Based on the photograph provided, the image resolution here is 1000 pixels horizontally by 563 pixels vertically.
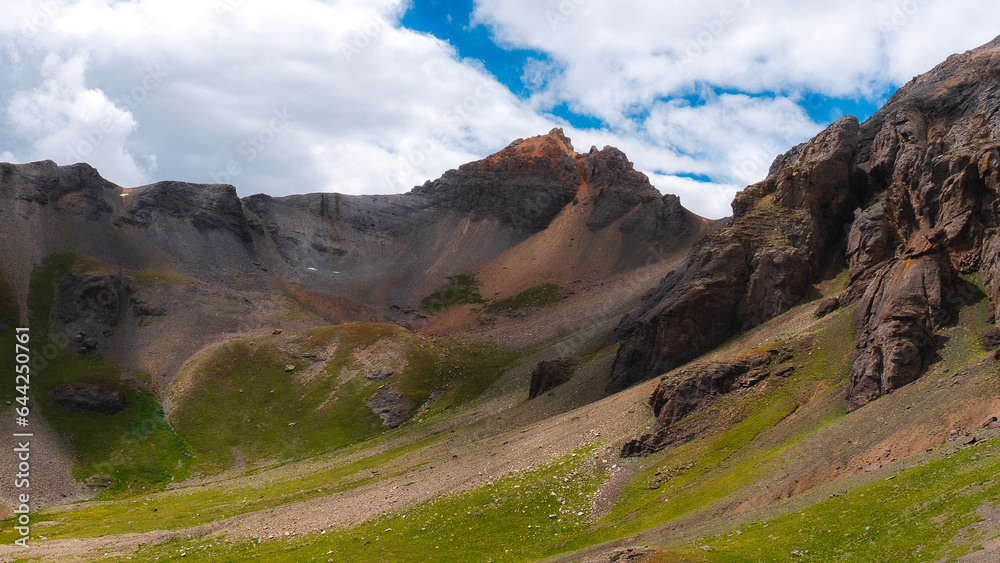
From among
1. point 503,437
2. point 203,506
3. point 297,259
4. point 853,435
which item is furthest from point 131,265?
point 853,435

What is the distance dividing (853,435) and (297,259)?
16098 cm

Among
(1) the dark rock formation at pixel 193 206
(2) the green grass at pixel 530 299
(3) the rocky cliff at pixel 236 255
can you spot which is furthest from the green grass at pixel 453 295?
(1) the dark rock formation at pixel 193 206

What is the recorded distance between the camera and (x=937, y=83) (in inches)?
3182

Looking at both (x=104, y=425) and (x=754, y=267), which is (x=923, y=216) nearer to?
(x=754, y=267)

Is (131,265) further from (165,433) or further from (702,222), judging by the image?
(702,222)

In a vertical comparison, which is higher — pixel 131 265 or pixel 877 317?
pixel 131 265

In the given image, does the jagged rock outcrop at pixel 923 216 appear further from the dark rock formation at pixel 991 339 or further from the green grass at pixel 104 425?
the green grass at pixel 104 425

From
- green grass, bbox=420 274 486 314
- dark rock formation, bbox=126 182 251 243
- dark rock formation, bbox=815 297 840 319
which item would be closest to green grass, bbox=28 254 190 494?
dark rock formation, bbox=126 182 251 243

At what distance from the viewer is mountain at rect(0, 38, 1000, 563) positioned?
3656cm

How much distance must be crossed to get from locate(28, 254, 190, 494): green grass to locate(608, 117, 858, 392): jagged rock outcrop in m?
61.2

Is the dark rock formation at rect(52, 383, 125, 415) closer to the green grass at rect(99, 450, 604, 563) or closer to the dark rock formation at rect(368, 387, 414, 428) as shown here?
the dark rock formation at rect(368, 387, 414, 428)

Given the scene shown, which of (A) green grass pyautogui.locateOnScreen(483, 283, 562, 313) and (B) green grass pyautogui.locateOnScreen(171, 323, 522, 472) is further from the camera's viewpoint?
(A) green grass pyautogui.locateOnScreen(483, 283, 562, 313)

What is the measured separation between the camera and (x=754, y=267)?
7988 cm

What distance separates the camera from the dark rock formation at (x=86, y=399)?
308ft
